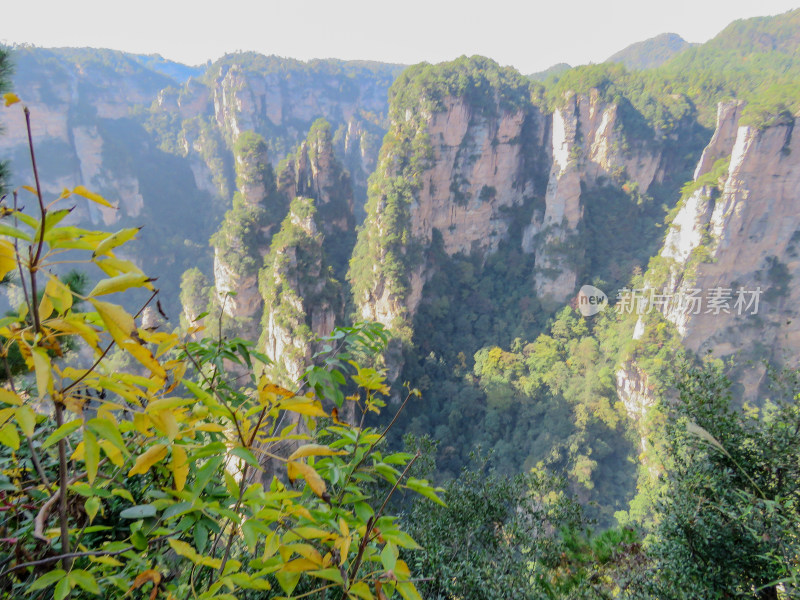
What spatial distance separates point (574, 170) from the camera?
67.3 ft

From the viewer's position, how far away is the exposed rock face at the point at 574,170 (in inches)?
820

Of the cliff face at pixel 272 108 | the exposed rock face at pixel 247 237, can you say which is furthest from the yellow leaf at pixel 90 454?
the cliff face at pixel 272 108

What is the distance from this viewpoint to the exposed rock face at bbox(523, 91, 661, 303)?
20.8m

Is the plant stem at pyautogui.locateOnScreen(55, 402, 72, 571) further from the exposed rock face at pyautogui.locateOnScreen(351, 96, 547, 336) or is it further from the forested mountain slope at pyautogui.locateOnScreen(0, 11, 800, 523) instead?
the exposed rock face at pyautogui.locateOnScreen(351, 96, 547, 336)

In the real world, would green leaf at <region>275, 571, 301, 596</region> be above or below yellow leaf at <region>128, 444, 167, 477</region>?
below

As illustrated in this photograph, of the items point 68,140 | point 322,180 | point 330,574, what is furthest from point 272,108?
point 330,574

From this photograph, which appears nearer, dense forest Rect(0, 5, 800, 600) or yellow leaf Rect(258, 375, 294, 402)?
yellow leaf Rect(258, 375, 294, 402)

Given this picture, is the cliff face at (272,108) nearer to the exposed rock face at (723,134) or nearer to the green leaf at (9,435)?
the exposed rock face at (723,134)

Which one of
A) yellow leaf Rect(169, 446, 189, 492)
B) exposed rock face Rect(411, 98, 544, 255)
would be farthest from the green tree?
exposed rock face Rect(411, 98, 544, 255)

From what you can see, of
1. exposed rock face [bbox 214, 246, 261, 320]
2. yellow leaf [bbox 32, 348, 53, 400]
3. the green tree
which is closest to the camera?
yellow leaf [bbox 32, 348, 53, 400]

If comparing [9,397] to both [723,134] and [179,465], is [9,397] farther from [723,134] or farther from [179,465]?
[723,134]

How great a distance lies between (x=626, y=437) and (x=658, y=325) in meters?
4.87

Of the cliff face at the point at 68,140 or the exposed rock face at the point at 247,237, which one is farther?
the cliff face at the point at 68,140

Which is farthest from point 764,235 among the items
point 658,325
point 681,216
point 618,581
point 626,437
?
point 618,581
